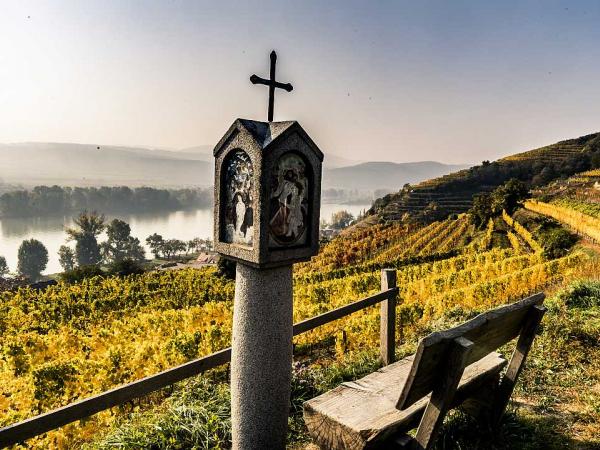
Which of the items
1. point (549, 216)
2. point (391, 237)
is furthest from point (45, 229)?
point (549, 216)

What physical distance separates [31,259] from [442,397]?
380 feet

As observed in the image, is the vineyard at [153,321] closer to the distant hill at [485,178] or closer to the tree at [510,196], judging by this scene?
the tree at [510,196]

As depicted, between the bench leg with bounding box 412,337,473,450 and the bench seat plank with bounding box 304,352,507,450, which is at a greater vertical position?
the bench leg with bounding box 412,337,473,450

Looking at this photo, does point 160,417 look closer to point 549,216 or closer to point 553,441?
point 553,441

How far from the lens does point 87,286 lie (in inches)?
935

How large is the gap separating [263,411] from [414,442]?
95 cm

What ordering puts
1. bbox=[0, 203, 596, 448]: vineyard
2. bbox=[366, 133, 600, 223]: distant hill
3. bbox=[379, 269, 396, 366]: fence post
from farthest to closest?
bbox=[366, 133, 600, 223]: distant hill, bbox=[0, 203, 596, 448]: vineyard, bbox=[379, 269, 396, 366]: fence post

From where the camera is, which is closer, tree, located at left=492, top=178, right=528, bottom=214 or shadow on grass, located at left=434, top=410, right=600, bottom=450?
shadow on grass, located at left=434, top=410, right=600, bottom=450

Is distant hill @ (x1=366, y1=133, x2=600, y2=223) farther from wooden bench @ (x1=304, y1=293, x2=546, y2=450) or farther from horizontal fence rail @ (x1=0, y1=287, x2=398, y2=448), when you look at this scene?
horizontal fence rail @ (x1=0, y1=287, x2=398, y2=448)

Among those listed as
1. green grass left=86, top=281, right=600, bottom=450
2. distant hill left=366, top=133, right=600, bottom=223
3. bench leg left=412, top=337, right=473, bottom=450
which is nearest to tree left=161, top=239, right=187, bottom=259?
distant hill left=366, top=133, right=600, bottom=223

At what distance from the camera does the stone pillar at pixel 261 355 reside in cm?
234

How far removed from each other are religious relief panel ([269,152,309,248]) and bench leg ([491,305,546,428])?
1.76m

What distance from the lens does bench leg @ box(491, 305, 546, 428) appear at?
106 inches

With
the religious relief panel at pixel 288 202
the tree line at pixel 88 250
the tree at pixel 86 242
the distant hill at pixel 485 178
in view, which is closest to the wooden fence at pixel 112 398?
the religious relief panel at pixel 288 202
